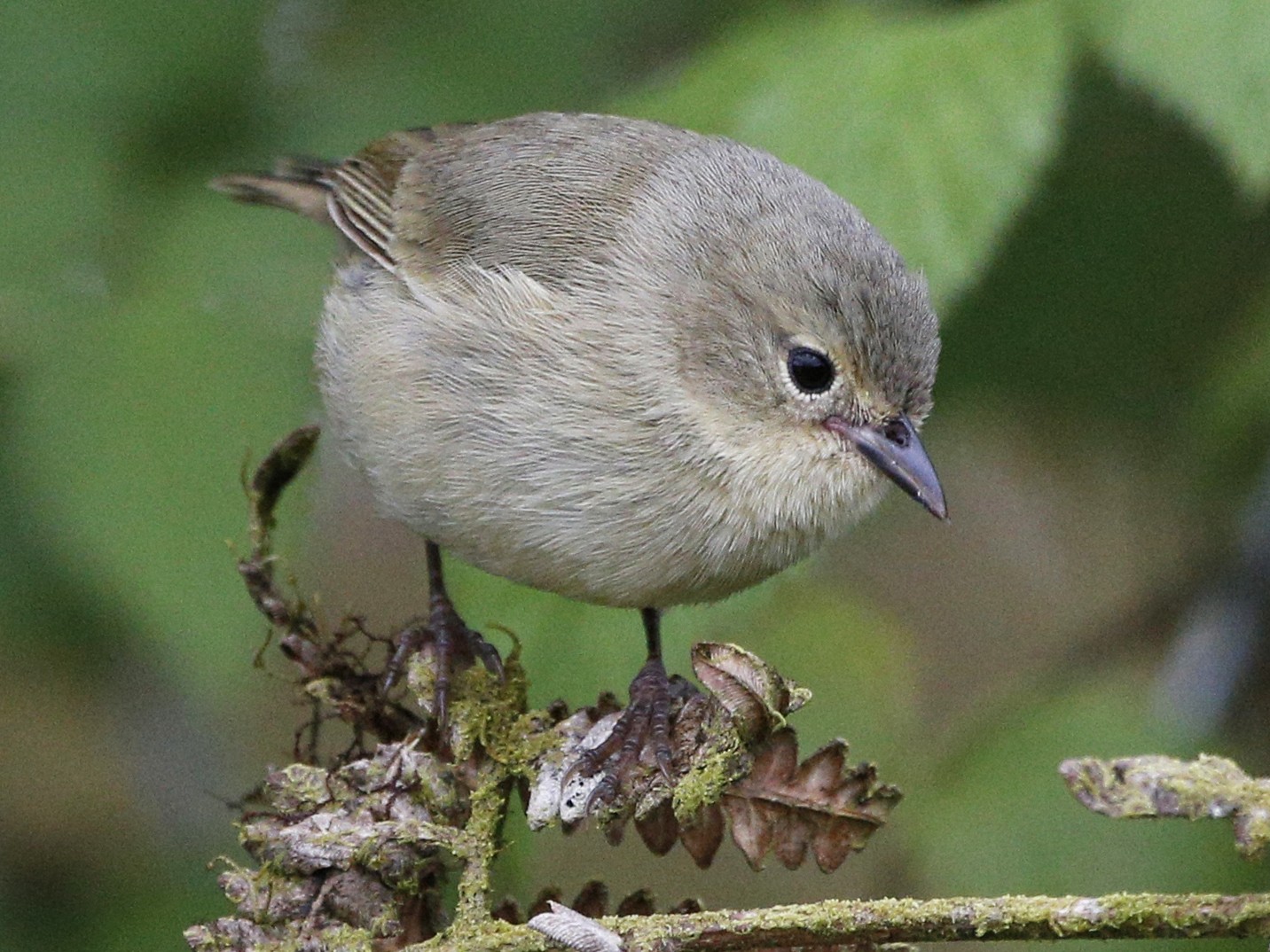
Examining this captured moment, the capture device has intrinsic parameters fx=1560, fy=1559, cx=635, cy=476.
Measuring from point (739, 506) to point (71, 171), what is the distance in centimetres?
188

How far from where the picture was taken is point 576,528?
2.85m

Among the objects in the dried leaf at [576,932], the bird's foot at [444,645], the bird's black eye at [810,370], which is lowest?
the dried leaf at [576,932]

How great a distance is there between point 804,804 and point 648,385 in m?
1.11

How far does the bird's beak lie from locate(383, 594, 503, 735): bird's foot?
2.58ft

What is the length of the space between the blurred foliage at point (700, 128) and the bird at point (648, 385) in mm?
138

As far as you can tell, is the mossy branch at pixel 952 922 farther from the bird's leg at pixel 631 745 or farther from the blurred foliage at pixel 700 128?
the blurred foliage at pixel 700 128

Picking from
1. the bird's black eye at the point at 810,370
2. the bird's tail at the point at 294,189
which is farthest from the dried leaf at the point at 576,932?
the bird's tail at the point at 294,189

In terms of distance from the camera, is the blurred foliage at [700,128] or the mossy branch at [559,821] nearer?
the mossy branch at [559,821]

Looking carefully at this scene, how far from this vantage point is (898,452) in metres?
2.93

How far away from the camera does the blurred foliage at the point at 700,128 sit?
3.07 meters

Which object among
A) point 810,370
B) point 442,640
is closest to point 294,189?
point 442,640

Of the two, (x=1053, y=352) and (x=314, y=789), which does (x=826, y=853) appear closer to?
(x=314, y=789)

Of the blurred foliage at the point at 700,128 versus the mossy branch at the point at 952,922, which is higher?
the blurred foliage at the point at 700,128

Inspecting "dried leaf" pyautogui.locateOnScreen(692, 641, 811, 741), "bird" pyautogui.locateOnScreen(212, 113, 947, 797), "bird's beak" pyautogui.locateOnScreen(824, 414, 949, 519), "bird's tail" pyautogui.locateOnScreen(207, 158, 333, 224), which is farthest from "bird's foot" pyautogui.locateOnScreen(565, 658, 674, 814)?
"bird's tail" pyautogui.locateOnScreen(207, 158, 333, 224)
